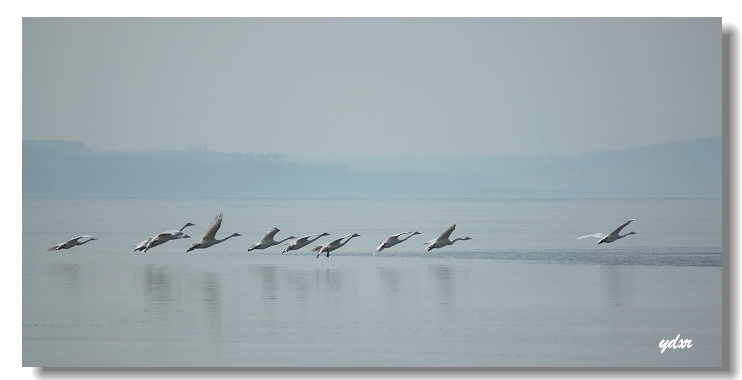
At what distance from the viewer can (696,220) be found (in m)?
42.2

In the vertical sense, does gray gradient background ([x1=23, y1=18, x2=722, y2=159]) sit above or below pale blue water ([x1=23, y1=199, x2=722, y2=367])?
above

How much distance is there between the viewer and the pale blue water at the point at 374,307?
49.9 feet

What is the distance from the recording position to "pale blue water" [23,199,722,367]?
15219 millimetres

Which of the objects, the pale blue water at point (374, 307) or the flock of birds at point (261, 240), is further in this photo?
the flock of birds at point (261, 240)

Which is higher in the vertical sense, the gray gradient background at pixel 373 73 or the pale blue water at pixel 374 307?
the gray gradient background at pixel 373 73

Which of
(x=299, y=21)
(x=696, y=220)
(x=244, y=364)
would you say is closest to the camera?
(x=244, y=364)

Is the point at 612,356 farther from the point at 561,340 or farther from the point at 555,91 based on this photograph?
the point at 555,91

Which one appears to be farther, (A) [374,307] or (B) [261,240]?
(B) [261,240]

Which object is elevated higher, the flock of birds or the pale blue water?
the flock of birds

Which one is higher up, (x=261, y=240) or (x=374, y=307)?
(x=261, y=240)

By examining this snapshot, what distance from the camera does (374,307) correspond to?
18.2 m

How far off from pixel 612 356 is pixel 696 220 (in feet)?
95.3

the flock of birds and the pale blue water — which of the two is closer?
the pale blue water

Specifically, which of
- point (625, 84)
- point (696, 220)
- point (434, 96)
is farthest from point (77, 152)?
point (696, 220)
